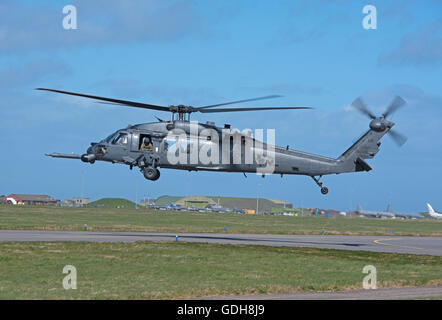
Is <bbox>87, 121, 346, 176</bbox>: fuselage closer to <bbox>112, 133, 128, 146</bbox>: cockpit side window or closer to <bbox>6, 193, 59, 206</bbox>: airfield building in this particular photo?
<bbox>112, 133, 128, 146</bbox>: cockpit side window

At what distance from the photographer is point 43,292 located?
1897cm

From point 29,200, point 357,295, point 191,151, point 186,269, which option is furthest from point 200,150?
point 29,200

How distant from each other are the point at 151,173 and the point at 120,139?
2.95 meters

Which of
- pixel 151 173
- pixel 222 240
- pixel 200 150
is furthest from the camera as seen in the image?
pixel 222 240

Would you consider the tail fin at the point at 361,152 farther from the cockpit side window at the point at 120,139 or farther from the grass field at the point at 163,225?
the grass field at the point at 163,225

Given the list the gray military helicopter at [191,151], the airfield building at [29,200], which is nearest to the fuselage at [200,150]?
the gray military helicopter at [191,151]

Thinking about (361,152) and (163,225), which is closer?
(361,152)

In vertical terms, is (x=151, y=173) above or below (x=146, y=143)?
below

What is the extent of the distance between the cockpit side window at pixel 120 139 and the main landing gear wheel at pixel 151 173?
2.15 m

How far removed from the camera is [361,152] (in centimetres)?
3775

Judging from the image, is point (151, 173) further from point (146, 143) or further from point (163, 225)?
point (163, 225)

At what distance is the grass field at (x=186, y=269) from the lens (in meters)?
20.0
